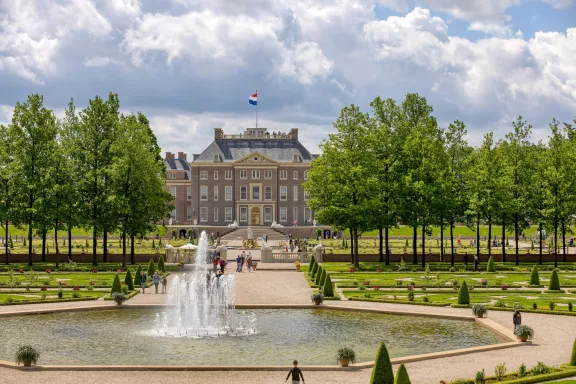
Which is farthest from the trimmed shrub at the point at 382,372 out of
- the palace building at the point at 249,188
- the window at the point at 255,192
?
the window at the point at 255,192

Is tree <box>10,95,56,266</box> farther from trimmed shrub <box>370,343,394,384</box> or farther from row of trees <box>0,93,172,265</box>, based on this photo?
trimmed shrub <box>370,343,394,384</box>

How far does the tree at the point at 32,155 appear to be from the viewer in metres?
61.1

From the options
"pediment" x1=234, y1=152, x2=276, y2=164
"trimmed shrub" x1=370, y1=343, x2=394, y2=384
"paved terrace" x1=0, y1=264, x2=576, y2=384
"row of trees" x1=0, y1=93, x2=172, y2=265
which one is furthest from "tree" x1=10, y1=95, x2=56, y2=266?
"pediment" x1=234, y1=152, x2=276, y2=164

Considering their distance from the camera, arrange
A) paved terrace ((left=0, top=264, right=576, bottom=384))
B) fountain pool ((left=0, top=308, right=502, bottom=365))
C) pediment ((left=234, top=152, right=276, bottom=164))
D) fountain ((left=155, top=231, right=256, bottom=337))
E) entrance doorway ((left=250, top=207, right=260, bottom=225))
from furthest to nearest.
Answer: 1. entrance doorway ((left=250, top=207, right=260, bottom=225))
2. pediment ((left=234, top=152, right=276, bottom=164))
3. fountain ((left=155, top=231, right=256, bottom=337))
4. fountain pool ((left=0, top=308, right=502, bottom=365))
5. paved terrace ((left=0, top=264, right=576, bottom=384))

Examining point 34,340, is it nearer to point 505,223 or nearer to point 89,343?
point 89,343

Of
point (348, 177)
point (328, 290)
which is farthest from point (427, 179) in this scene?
point (328, 290)

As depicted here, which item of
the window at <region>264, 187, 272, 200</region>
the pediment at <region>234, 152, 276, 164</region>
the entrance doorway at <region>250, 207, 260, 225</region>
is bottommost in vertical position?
the entrance doorway at <region>250, 207, 260, 225</region>

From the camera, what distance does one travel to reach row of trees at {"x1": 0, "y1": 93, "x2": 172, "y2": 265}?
6134cm

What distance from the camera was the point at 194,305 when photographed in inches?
1341

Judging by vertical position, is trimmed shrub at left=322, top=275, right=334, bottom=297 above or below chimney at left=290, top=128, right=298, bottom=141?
below

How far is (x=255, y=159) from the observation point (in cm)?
12525

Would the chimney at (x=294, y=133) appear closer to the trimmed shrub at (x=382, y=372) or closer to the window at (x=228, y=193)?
the window at (x=228, y=193)

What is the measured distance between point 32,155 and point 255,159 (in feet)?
211

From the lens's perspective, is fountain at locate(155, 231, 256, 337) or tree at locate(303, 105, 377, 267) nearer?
fountain at locate(155, 231, 256, 337)
